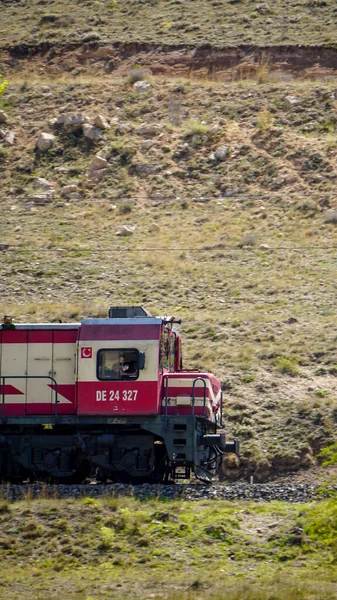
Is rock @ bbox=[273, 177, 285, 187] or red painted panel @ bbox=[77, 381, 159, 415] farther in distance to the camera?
rock @ bbox=[273, 177, 285, 187]

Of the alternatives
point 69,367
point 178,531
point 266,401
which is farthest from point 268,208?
point 178,531

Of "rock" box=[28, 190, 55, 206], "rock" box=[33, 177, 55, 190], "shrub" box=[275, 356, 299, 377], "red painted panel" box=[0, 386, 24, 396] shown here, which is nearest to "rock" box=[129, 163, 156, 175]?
"rock" box=[33, 177, 55, 190]

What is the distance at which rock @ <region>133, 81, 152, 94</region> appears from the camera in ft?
174

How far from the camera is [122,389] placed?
2131cm

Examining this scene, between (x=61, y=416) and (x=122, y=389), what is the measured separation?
138cm

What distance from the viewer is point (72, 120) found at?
49.9 metres

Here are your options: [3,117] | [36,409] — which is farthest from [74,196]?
[36,409]

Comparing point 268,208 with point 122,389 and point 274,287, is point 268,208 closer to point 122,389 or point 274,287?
point 274,287

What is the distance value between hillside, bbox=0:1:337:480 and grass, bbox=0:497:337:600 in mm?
8997

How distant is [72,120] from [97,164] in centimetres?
Answer: 373

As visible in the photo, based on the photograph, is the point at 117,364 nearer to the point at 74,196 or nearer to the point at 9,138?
the point at 74,196

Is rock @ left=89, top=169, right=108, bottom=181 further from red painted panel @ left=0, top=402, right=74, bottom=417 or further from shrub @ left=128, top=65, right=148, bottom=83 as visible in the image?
red painted panel @ left=0, top=402, right=74, bottom=417

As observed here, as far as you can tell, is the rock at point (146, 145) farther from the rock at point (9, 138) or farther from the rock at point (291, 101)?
the rock at point (291, 101)

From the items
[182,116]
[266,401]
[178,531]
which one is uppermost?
[182,116]
